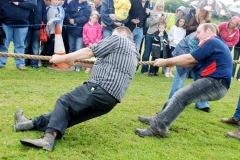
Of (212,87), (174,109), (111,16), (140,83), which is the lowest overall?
(140,83)

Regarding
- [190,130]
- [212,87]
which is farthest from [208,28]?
[190,130]

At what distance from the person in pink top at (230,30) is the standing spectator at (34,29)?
4.65 metres

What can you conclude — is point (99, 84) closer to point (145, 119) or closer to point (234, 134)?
point (145, 119)

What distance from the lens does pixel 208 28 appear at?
4566 millimetres

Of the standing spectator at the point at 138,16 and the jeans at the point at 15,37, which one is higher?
the standing spectator at the point at 138,16

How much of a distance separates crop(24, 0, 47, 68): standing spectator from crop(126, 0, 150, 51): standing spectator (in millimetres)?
2204

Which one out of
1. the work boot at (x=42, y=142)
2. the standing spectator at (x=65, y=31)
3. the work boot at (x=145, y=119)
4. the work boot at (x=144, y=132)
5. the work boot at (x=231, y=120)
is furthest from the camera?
the standing spectator at (x=65, y=31)

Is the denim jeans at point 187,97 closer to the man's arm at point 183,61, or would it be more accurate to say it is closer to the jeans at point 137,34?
the man's arm at point 183,61

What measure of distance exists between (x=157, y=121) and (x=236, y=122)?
1.83 meters

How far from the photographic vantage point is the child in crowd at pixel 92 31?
796 centimetres

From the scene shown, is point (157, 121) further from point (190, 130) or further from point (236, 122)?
point (236, 122)

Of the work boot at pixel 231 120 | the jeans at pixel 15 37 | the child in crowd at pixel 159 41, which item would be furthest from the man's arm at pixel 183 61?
the child in crowd at pixel 159 41

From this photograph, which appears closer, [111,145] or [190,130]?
[111,145]

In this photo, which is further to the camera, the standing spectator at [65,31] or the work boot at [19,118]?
the standing spectator at [65,31]
